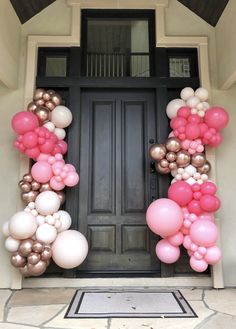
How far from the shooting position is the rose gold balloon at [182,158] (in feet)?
8.97

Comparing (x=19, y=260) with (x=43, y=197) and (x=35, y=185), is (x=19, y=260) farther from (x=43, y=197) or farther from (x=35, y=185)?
(x=35, y=185)

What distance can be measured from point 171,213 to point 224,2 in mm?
2195

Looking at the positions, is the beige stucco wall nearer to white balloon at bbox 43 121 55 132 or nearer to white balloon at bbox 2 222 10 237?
white balloon at bbox 2 222 10 237

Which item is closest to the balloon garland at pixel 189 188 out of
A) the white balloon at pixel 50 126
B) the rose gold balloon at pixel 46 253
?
the rose gold balloon at pixel 46 253

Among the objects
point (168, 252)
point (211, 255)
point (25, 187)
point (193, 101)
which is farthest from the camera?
point (193, 101)

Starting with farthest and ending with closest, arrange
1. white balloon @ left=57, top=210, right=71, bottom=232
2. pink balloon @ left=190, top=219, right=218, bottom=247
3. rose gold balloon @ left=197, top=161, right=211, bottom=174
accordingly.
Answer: rose gold balloon @ left=197, top=161, right=211, bottom=174 → white balloon @ left=57, top=210, right=71, bottom=232 → pink balloon @ left=190, top=219, right=218, bottom=247

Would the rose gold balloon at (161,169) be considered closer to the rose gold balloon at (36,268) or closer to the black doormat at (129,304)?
the black doormat at (129,304)

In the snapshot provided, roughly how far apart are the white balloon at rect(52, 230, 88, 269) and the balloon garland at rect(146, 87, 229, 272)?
0.66 meters

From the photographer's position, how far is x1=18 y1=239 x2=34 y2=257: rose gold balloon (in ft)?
8.18

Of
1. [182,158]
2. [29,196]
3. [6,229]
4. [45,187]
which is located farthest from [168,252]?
[6,229]

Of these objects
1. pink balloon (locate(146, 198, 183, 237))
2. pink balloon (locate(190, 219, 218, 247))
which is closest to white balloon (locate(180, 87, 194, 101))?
pink balloon (locate(146, 198, 183, 237))

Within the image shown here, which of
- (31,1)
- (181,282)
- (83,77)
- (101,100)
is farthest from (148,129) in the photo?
(31,1)

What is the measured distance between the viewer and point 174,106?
2936 mm

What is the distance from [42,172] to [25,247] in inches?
26.6
